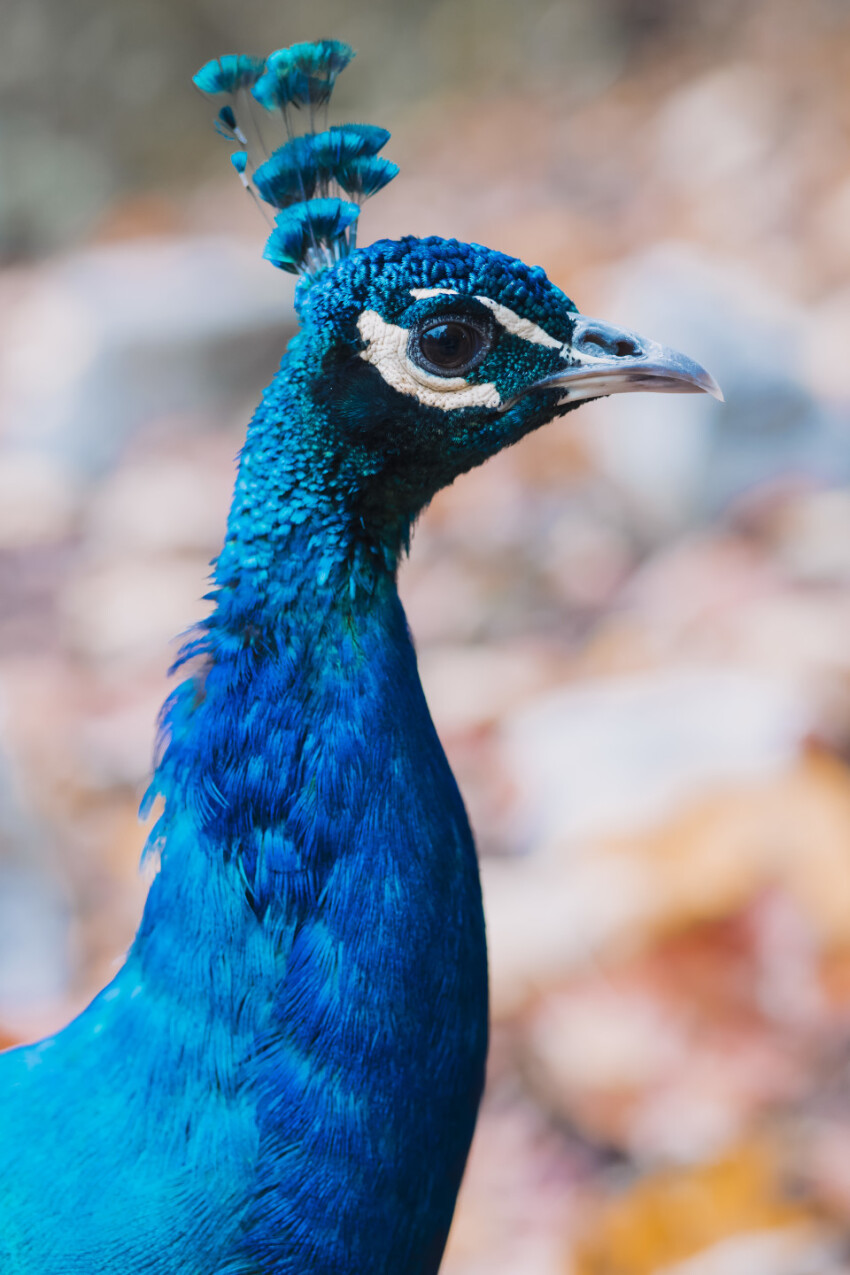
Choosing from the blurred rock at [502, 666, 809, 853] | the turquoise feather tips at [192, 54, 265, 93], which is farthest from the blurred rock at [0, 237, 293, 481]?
the turquoise feather tips at [192, 54, 265, 93]

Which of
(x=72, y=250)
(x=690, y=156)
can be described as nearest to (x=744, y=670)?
(x=690, y=156)

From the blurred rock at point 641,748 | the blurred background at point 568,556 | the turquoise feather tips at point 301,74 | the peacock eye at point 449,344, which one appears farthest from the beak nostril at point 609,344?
the blurred rock at point 641,748

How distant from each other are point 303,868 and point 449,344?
18.6 inches

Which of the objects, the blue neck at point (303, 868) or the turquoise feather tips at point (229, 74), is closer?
the blue neck at point (303, 868)

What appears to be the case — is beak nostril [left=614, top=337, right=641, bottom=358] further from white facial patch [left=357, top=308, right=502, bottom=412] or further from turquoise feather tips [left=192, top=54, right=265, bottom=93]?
turquoise feather tips [left=192, top=54, right=265, bottom=93]

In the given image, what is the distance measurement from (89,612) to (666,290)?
188 cm

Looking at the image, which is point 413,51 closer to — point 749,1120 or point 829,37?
point 829,37

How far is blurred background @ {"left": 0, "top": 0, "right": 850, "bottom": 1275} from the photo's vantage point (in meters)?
2.11

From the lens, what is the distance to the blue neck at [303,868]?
107cm

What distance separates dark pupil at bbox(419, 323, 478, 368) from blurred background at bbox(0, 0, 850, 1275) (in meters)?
0.36

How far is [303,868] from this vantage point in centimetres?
107

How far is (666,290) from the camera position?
141 inches

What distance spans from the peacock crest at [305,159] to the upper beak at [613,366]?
0.77ft

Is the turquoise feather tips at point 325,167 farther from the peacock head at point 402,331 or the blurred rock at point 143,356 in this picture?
the blurred rock at point 143,356
